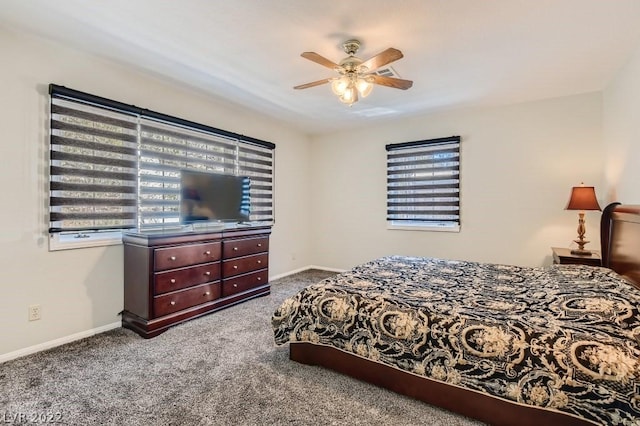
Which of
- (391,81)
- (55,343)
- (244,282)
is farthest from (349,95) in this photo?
(55,343)

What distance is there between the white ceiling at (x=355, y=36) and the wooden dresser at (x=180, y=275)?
170 cm

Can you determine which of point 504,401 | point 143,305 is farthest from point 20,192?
point 504,401

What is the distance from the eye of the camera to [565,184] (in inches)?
147

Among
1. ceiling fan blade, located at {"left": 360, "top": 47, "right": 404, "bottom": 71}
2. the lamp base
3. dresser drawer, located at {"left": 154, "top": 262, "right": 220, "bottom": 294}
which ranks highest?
ceiling fan blade, located at {"left": 360, "top": 47, "right": 404, "bottom": 71}

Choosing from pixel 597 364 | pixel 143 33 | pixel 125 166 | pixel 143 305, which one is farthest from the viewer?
pixel 125 166

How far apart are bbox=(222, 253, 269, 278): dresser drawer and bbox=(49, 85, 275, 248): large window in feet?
2.68

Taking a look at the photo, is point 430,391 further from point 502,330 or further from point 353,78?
point 353,78

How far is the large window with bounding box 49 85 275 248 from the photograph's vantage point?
268 cm

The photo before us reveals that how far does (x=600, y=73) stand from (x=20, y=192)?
5480 millimetres

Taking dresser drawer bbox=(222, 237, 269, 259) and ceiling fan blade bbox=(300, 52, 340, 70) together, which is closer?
ceiling fan blade bbox=(300, 52, 340, 70)

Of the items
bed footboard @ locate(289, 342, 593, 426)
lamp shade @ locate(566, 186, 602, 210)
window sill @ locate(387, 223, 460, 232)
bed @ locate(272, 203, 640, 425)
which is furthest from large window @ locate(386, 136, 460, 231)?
bed footboard @ locate(289, 342, 593, 426)

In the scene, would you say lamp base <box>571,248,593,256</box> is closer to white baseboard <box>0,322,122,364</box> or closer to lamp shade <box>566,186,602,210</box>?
lamp shade <box>566,186,602,210</box>

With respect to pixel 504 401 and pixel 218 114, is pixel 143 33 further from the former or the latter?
pixel 504 401

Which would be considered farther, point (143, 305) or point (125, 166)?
point (125, 166)
